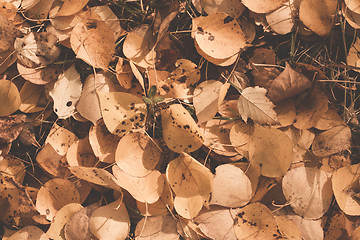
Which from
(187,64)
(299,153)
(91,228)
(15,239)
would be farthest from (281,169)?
(15,239)

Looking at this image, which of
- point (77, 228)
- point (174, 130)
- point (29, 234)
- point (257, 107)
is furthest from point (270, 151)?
point (29, 234)

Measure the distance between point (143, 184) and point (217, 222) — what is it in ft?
0.55

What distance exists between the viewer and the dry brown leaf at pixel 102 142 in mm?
818

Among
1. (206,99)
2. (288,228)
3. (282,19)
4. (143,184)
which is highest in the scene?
(282,19)

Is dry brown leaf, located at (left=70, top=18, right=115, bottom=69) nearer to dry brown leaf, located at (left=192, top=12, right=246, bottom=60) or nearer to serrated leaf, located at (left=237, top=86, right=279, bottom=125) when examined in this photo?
dry brown leaf, located at (left=192, top=12, right=246, bottom=60)

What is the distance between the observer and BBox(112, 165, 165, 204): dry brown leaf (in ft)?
2.55

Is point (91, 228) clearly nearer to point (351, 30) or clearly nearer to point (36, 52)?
point (36, 52)

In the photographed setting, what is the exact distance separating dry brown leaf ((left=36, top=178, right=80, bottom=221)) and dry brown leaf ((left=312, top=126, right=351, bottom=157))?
51 cm

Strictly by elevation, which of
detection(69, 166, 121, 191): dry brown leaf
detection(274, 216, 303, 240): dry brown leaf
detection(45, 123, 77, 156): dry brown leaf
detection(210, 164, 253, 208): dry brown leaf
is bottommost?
detection(274, 216, 303, 240): dry brown leaf

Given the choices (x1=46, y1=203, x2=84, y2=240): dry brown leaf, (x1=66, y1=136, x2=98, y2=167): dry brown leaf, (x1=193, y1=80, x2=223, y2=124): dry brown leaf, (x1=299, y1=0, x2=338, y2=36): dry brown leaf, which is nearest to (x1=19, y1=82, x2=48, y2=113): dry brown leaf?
(x1=66, y1=136, x2=98, y2=167): dry brown leaf

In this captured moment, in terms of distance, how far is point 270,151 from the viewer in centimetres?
80

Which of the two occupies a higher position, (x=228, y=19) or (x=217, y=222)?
(x=228, y=19)

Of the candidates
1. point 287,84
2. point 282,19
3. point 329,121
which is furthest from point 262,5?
point 329,121

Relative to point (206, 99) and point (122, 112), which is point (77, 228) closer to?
point (122, 112)
